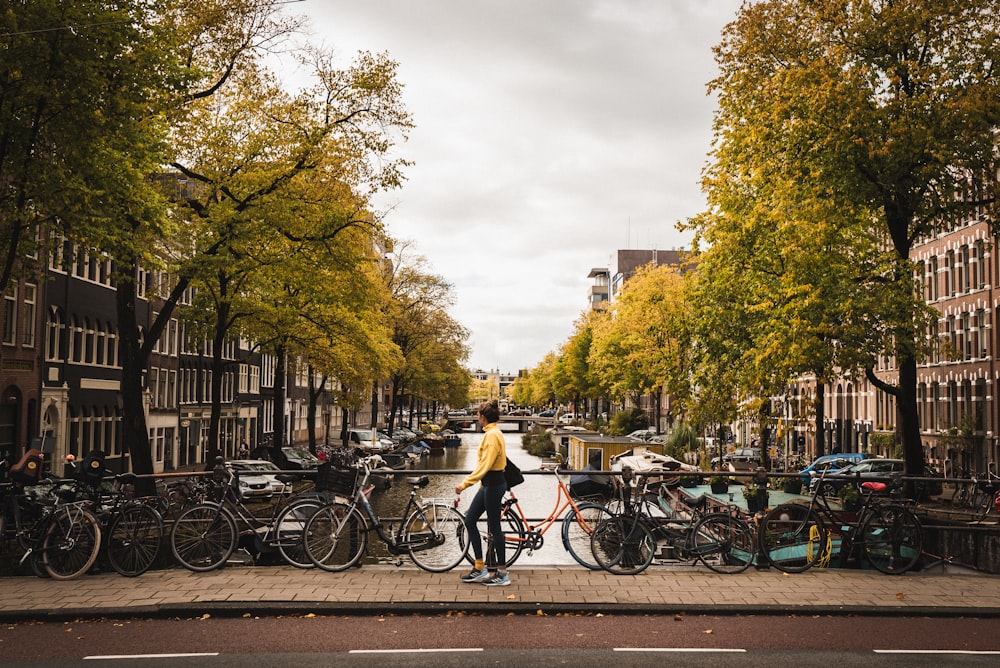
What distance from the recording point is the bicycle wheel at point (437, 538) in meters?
12.4

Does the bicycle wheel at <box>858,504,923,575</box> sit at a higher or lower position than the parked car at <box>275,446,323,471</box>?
higher

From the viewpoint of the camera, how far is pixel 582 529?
1267 centimetres

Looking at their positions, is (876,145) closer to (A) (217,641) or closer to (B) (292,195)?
(B) (292,195)

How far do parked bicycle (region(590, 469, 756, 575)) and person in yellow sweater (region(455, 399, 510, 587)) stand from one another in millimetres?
1480

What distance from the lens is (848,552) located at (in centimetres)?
1320

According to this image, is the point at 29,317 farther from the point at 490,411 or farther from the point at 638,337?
the point at 638,337

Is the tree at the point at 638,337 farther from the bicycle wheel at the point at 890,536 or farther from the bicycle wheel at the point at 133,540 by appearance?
the bicycle wheel at the point at 133,540

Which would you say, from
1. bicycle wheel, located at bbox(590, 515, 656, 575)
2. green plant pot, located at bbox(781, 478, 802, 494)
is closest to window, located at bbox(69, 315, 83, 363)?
green plant pot, located at bbox(781, 478, 802, 494)

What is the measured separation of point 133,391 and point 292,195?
700 centimetres

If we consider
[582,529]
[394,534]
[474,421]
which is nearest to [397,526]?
[394,534]

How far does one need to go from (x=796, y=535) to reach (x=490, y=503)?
4.58 m

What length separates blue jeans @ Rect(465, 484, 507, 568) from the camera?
1171 cm

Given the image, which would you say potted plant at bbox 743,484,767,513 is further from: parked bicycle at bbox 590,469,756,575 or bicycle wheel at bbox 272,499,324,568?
bicycle wheel at bbox 272,499,324,568

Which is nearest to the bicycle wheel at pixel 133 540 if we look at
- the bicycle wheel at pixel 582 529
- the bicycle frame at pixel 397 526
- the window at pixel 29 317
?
the bicycle frame at pixel 397 526
